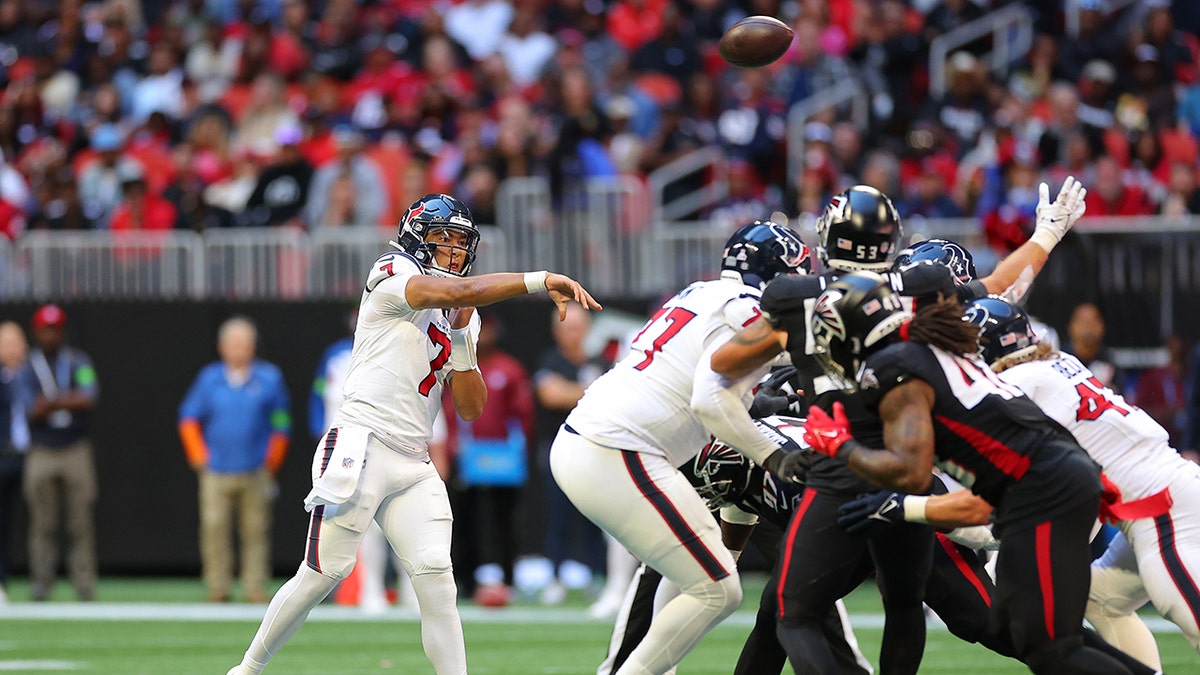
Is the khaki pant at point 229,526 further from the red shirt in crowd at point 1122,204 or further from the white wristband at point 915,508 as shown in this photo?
the white wristband at point 915,508

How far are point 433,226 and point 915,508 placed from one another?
2400 mm

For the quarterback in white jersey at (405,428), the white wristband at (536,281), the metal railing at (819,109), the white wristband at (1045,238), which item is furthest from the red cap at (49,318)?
the white wristband at (1045,238)

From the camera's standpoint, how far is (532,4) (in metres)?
18.6

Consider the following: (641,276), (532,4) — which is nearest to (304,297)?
(641,276)

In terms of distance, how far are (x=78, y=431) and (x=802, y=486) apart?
8.01 m

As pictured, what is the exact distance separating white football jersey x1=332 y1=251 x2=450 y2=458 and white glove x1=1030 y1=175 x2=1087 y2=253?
8.84ft

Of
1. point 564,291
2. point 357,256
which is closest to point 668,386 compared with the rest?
point 564,291

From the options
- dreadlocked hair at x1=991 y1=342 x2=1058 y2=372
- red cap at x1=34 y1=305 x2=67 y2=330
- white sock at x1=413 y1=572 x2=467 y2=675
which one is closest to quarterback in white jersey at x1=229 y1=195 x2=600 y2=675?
white sock at x1=413 y1=572 x2=467 y2=675

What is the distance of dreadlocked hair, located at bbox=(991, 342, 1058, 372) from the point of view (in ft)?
21.5

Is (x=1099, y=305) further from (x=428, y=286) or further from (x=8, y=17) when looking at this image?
(x=8, y=17)

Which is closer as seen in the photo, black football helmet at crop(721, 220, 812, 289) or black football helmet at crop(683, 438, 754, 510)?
black football helmet at crop(721, 220, 812, 289)

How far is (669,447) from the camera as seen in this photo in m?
6.62

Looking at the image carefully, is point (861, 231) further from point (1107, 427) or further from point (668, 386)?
point (1107, 427)

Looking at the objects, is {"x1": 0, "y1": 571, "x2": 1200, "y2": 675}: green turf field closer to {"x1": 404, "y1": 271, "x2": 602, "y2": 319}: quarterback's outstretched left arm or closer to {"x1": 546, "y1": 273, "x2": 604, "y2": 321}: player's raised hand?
{"x1": 404, "y1": 271, "x2": 602, "y2": 319}: quarterback's outstretched left arm
